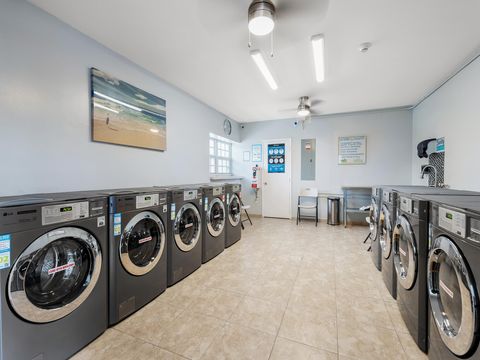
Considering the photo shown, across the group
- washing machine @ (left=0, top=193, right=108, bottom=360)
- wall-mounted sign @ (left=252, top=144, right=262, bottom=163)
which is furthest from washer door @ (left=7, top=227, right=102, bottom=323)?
wall-mounted sign @ (left=252, top=144, right=262, bottom=163)

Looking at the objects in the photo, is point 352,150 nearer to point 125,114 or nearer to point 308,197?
point 308,197

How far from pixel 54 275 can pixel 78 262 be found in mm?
139

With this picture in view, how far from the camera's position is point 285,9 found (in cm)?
171

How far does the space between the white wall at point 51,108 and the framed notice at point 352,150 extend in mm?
4452

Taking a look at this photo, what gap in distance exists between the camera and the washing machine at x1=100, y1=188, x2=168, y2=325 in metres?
1.62

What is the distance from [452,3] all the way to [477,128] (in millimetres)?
1564

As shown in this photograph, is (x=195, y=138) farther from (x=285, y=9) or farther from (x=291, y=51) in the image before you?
(x=285, y=9)

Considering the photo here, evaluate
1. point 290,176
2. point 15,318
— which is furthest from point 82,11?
point 290,176

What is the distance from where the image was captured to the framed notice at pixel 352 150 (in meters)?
4.83

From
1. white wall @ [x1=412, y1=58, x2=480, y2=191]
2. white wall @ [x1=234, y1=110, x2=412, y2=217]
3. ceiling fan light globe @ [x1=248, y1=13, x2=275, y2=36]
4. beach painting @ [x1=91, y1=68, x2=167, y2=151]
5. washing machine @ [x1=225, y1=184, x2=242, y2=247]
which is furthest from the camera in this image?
white wall @ [x1=234, y1=110, x2=412, y2=217]

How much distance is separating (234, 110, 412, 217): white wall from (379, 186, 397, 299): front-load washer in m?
2.78

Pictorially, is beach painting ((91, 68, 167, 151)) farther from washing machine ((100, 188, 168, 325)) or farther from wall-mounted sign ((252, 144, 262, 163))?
wall-mounted sign ((252, 144, 262, 163))

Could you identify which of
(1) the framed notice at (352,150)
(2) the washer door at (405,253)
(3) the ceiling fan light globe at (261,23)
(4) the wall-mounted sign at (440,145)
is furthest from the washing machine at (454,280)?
(1) the framed notice at (352,150)

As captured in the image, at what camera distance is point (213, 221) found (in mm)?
2949
